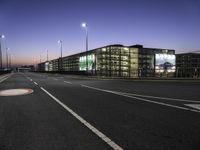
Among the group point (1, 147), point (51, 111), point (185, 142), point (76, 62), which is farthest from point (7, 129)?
point (76, 62)

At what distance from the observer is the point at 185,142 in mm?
3729

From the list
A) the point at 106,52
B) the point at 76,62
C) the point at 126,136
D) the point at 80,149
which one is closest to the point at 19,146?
the point at 80,149

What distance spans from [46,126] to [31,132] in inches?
20.5

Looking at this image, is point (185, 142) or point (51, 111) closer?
point (185, 142)

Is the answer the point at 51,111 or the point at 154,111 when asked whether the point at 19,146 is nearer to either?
the point at 51,111

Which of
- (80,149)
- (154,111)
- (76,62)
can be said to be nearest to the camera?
(80,149)

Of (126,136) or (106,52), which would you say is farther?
(106,52)

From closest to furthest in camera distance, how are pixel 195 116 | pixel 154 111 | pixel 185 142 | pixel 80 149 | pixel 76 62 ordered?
pixel 80 149
pixel 185 142
pixel 195 116
pixel 154 111
pixel 76 62

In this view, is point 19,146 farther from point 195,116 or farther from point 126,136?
point 195,116

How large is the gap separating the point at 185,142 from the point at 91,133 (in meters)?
1.94

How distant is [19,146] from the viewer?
3621 millimetres

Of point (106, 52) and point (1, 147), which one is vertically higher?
point (106, 52)

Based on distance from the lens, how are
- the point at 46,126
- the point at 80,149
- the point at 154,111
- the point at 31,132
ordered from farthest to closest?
the point at 154,111
the point at 46,126
the point at 31,132
the point at 80,149

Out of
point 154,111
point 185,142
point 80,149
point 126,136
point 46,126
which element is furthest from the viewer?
point 154,111
